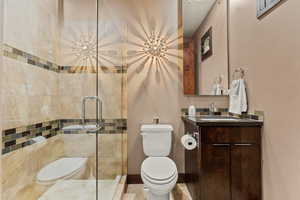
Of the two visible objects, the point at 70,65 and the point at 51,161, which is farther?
the point at 70,65

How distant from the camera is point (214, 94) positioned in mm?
2504

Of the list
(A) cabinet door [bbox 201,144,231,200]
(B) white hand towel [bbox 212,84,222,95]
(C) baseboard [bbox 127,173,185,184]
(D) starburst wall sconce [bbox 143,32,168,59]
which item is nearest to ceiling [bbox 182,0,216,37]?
(D) starburst wall sconce [bbox 143,32,168,59]

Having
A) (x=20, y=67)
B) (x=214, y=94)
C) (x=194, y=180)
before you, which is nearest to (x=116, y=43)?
(x=20, y=67)

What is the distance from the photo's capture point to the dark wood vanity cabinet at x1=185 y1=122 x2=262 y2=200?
172 cm

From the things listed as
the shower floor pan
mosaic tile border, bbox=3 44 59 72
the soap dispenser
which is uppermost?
mosaic tile border, bbox=3 44 59 72

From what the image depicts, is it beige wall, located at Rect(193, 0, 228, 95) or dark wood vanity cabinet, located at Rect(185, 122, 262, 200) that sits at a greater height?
beige wall, located at Rect(193, 0, 228, 95)

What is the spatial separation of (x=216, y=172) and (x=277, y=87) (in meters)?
0.91

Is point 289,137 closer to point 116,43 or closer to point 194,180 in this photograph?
point 194,180

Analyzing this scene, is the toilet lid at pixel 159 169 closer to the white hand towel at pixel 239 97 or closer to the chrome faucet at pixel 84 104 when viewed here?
the chrome faucet at pixel 84 104

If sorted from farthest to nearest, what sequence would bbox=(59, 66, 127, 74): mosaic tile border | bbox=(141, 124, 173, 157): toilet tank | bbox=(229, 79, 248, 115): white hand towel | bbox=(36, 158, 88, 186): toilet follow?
bbox=(141, 124, 173, 157): toilet tank < bbox=(229, 79, 248, 115): white hand towel < bbox=(59, 66, 127, 74): mosaic tile border < bbox=(36, 158, 88, 186): toilet

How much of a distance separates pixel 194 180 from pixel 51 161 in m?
1.37

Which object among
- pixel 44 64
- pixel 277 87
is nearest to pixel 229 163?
pixel 277 87

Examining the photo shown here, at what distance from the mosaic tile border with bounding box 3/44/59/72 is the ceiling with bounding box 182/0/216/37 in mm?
1698

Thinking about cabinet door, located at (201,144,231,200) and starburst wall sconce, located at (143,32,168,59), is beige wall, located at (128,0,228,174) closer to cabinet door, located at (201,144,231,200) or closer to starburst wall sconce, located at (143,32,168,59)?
starburst wall sconce, located at (143,32,168,59)
